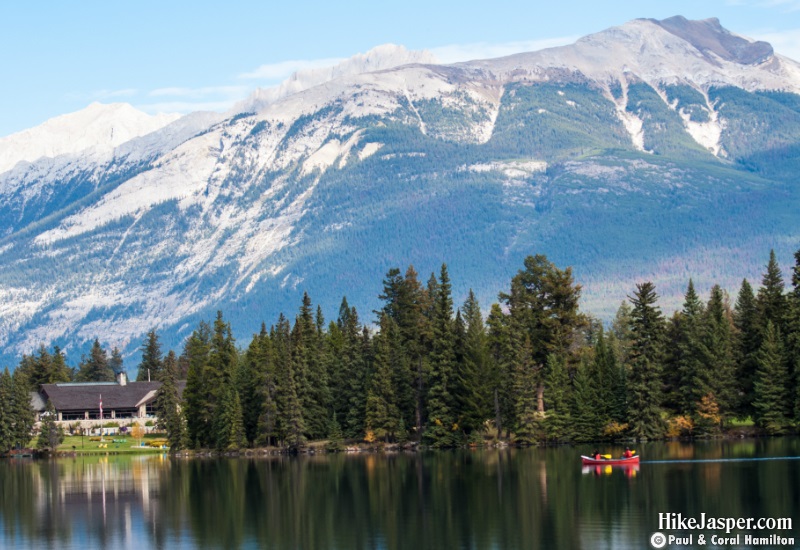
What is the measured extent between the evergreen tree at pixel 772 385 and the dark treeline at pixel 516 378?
0.13 meters

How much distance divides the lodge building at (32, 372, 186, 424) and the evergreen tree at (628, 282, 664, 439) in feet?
256

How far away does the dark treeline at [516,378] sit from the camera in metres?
120

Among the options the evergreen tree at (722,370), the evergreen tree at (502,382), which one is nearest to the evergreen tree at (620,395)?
the evergreen tree at (722,370)

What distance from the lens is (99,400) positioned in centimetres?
18600

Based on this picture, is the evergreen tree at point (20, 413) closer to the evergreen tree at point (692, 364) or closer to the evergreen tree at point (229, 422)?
the evergreen tree at point (229, 422)

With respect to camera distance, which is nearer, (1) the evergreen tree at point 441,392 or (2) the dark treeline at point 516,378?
(2) the dark treeline at point 516,378

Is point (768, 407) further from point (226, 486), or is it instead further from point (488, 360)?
point (226, 486)

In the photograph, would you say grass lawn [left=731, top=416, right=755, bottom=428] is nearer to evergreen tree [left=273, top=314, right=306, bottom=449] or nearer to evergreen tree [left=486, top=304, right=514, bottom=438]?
evergreen tree [left=486, top=304, right=514, bottom=438]

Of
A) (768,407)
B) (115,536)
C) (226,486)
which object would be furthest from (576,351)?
(115,536)

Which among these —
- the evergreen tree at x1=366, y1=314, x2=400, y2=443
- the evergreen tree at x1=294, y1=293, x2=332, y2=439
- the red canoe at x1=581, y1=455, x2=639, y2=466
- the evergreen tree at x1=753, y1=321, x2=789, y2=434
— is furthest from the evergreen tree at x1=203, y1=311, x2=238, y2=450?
the evergreen tree at x1=753, y1=321, x2=789, y2=434

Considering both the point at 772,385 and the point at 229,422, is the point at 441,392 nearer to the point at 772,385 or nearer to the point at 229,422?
the point at 229,422

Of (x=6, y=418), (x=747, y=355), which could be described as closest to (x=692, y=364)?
(x=747, y=355)

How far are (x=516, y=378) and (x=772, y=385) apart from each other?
22.8 m

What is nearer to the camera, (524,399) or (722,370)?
(722,370)
